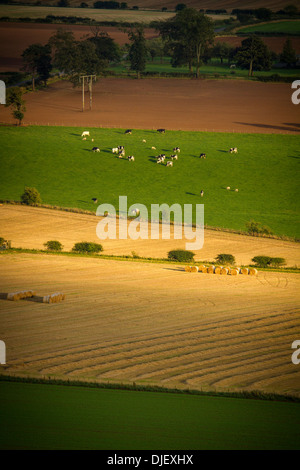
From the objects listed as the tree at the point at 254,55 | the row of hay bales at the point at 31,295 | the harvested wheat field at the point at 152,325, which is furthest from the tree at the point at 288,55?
the row of hay bales at the point at 31,295

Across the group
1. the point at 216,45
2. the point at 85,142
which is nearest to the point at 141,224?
the point at 85,142

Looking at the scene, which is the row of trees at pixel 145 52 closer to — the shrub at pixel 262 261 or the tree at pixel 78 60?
the tree at pixel 78 60

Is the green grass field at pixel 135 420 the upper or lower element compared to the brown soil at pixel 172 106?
lower

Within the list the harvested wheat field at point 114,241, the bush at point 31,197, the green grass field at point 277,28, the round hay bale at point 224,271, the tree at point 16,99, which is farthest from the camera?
the green grass field at point 277,28

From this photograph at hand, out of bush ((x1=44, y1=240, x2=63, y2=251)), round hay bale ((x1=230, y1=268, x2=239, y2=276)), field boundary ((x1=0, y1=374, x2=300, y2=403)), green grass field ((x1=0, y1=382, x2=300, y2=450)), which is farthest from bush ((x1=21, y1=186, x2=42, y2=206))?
green grass field ((x1=0, y1=382, x2=300, y2=450))

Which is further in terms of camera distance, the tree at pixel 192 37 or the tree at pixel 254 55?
the tree at pixel 192 37

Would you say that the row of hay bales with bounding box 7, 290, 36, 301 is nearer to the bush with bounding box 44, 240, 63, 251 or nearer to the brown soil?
the bush with bounding box 44, 240, 63, 251

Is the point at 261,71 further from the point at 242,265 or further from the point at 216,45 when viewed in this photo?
the point at 242,265
